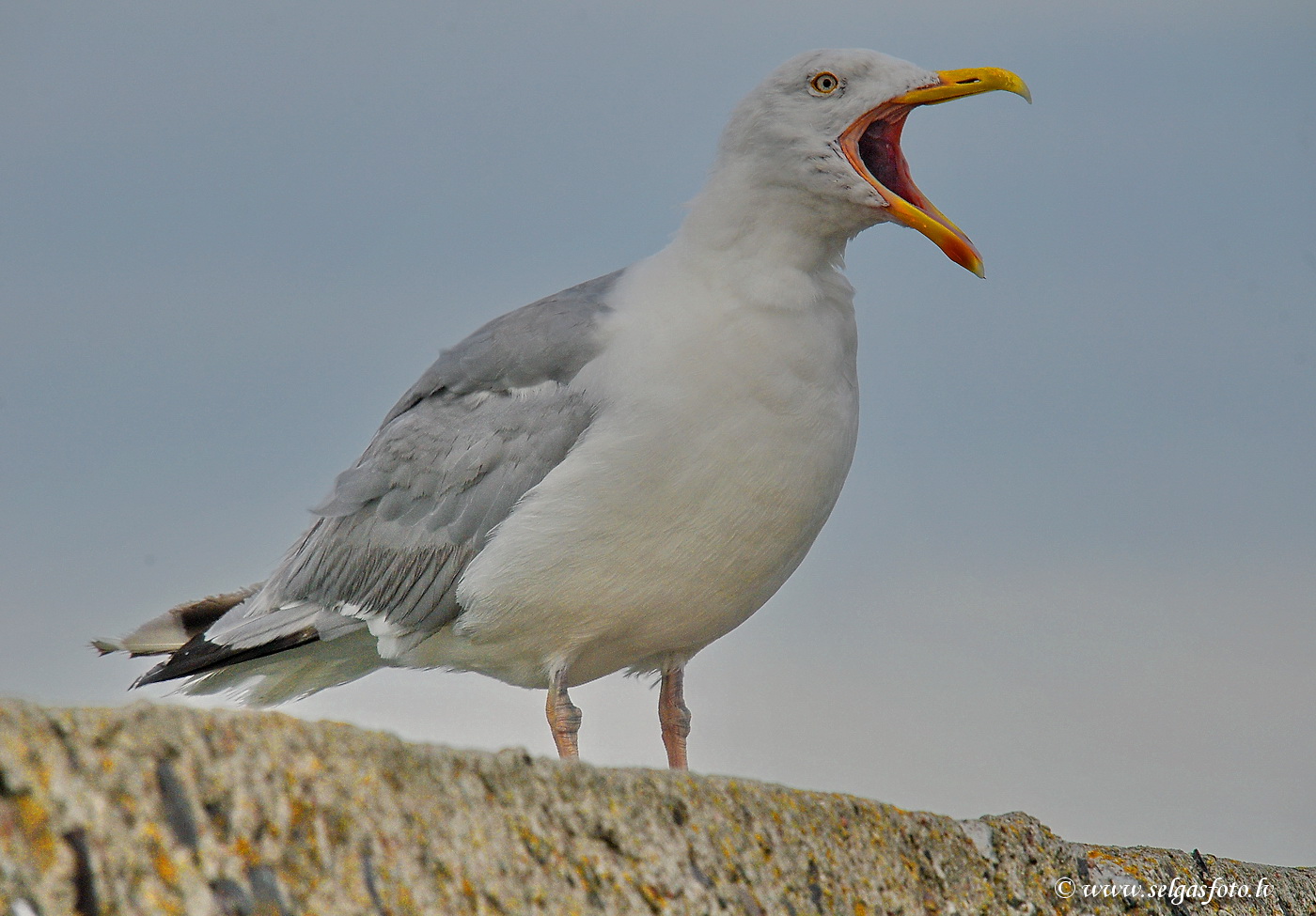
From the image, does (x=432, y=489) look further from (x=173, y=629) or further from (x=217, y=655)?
(x=173, y=629)

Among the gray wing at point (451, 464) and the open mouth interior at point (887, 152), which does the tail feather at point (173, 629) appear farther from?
the open mouth interior at point (887, 152)

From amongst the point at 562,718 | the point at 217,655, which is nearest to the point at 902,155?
the point at 562,718

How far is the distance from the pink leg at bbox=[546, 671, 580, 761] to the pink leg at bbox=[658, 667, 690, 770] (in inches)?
28.4

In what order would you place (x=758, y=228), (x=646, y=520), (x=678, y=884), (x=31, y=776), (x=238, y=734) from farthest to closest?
(x=758, y=228) < (x=646, y=520) < (x=678, y=884) < (x=238, y=734) < (x=31, y=776)

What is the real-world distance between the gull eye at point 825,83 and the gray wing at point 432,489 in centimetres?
136

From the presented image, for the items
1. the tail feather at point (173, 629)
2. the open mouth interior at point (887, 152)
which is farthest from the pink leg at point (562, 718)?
the open mouth interior at point (887, 152)

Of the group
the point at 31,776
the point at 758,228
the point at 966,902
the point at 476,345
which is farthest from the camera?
the point at 476,345

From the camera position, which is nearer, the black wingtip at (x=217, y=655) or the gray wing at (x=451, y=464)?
the gray wing at (x=451, y=464)

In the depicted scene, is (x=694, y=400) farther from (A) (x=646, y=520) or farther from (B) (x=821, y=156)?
(B) (x=821, y=156)

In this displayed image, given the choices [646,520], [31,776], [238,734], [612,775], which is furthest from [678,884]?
[646,520]

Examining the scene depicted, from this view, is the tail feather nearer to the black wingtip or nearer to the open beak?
the black wingtip

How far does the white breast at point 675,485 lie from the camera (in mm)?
5949

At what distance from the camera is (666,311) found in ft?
20.5

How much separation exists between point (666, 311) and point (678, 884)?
10.7ft
